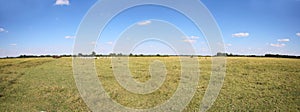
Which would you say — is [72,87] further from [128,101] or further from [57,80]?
[128,101]

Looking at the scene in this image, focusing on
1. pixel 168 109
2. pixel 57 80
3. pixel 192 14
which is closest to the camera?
pixel 168 109

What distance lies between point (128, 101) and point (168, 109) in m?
3.23

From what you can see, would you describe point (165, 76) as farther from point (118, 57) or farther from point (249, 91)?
point (118, 57)

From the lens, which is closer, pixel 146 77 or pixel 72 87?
pixel 72 87

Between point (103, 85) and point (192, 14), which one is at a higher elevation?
point (192, 14)

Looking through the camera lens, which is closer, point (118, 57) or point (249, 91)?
point (249, 91)

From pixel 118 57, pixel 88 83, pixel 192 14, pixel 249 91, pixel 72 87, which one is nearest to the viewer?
pixel 192 14

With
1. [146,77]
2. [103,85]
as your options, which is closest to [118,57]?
[146,77]

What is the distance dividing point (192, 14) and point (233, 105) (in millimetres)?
6217

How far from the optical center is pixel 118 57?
4769 cm

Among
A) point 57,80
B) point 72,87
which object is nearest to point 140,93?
point 72,87

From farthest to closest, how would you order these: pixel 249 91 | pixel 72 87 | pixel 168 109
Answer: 1. pixel 72 87
2. pixel 249 91
3. pixel 168 109

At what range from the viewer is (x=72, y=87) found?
23203 mm

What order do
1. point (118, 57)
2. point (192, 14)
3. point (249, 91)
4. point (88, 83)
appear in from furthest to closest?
1. point (118, 57)
2. point (88, 83)
3. point (249, 91)
4. point (192, 14)
